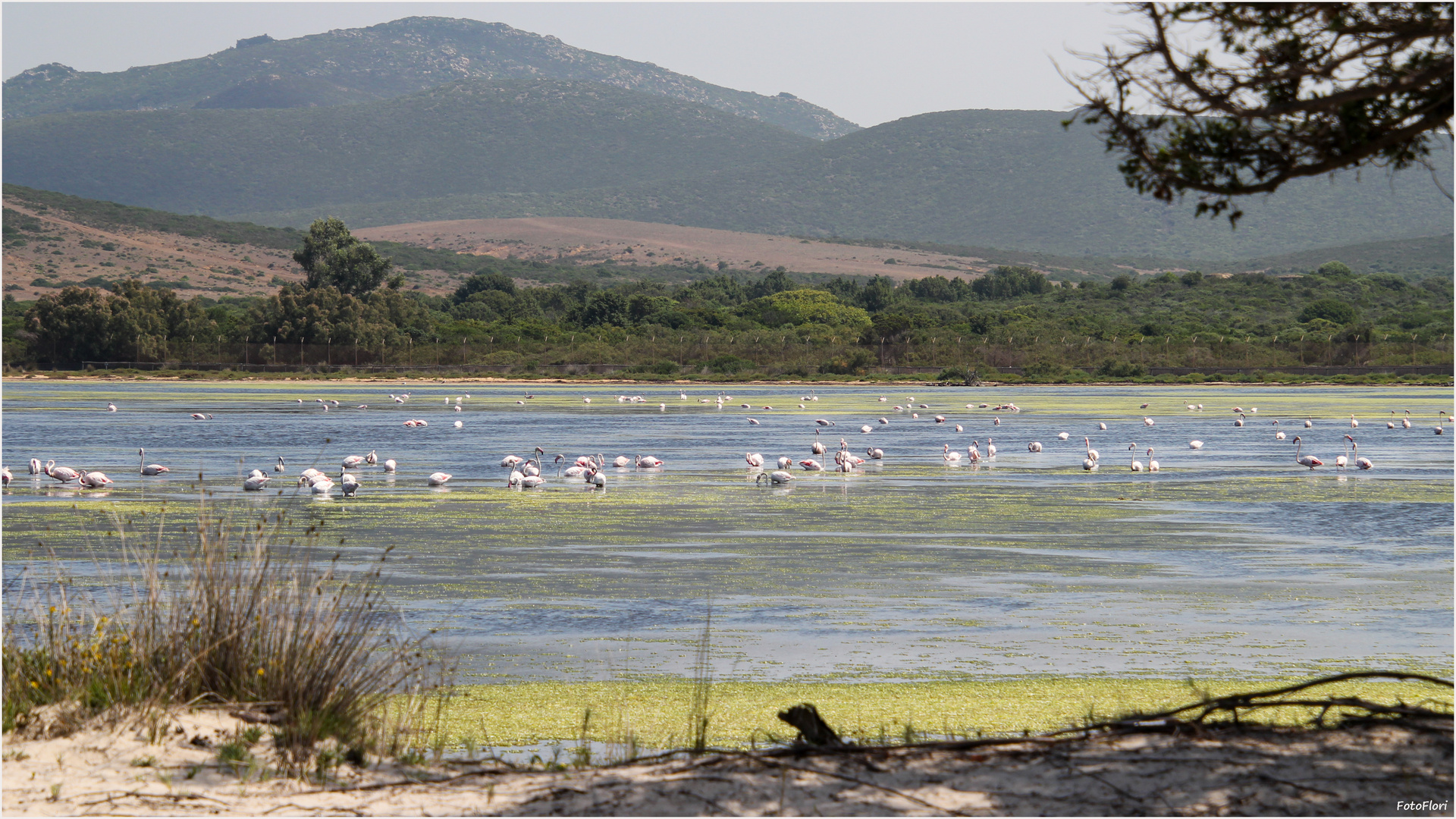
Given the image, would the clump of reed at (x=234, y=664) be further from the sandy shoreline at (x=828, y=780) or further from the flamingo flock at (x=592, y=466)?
the flamingo flock at (x=592, y=466)

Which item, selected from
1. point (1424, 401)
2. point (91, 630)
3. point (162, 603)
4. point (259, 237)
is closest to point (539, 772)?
point (162, 603)

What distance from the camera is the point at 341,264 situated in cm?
9794

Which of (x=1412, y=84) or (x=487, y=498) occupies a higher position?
(x=1412, y=84)

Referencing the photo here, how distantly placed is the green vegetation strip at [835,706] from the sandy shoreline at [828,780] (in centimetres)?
97

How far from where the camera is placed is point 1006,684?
30.8ft

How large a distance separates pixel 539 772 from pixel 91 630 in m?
4.15

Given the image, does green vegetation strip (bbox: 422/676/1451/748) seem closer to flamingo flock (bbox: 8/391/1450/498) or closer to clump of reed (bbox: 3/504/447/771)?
clump of reed (bbox: 3/504/447/771)

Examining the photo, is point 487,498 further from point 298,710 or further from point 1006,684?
point 298,710

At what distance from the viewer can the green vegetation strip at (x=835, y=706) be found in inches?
316

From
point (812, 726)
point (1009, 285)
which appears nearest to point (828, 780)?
point (812, 726)

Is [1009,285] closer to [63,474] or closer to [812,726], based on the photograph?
[63,474]

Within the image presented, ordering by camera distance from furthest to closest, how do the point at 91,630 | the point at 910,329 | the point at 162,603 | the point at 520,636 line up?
1. the point at 910,329
2. the point at 520,636
3. the point at 91,630
4. the point at 162,603

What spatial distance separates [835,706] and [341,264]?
93917 mm

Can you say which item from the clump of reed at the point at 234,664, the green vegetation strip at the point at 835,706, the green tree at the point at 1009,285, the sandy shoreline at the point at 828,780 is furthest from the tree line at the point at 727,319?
the sandy shoreline at the point at 828,780
